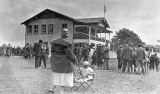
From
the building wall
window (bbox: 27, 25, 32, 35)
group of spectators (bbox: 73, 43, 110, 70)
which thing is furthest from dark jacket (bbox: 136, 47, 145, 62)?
window (bbox: 27, 25, 32, 35)

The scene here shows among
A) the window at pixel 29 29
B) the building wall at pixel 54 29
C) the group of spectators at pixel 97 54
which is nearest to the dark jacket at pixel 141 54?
the group of spectators at pixel 97 54

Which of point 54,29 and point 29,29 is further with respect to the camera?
point 29,29

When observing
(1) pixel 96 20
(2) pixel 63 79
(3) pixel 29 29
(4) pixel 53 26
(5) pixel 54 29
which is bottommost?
(2) pixel 63 79

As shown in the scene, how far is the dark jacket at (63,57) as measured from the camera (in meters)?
4.77

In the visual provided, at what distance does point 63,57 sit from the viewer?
4.83 metres

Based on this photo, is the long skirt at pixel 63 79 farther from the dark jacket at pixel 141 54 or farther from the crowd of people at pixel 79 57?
the dark jacket at pixel 141 54

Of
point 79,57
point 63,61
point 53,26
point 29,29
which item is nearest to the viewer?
point 63,61

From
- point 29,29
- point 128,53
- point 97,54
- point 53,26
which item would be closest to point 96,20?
point 53,26

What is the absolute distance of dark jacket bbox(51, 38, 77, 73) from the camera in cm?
477

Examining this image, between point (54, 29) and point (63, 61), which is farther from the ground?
point (54, 29)

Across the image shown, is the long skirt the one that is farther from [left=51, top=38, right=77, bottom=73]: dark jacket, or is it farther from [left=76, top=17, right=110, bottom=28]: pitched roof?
[left=76, top=17, right=110, bottom=28]: pitched roof

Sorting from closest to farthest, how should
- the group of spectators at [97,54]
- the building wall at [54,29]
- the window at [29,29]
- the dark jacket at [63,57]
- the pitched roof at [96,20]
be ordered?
the dark jacket at [63,57]
the group of spectators at [97,54]
the building wall at [54,29]
the pitched roof at [96,20]
the window at [29,29]

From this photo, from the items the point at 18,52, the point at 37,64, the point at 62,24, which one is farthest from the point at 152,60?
the point at 18,52

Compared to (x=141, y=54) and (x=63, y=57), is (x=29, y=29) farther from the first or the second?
(x=63, y=57)
